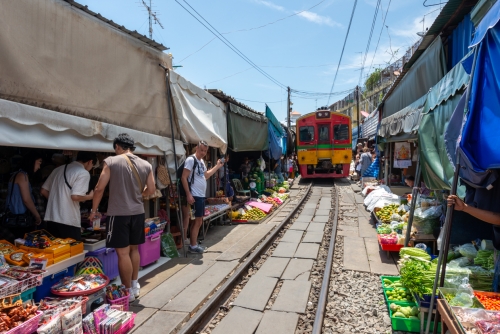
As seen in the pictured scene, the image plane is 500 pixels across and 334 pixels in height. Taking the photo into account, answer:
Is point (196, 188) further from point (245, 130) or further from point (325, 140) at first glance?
point (325, 140)

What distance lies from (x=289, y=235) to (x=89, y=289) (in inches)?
193

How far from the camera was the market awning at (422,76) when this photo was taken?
17.2 ft

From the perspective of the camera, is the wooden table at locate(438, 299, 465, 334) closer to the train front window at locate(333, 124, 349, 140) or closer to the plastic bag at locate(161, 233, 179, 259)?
the plastic bag at locate(161, 233, 179, 259)

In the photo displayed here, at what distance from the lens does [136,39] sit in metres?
4.84

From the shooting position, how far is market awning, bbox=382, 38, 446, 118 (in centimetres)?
523

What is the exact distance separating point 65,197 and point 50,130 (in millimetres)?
1042

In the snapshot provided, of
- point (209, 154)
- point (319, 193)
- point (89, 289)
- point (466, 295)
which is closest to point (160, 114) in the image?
point (89, 289)

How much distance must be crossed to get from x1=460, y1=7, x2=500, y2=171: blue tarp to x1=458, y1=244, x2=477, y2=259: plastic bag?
6.68 ft

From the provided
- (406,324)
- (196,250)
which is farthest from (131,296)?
(406,324)

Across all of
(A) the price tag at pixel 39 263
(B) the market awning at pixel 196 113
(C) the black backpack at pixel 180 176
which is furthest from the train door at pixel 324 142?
(A) the price tag at pixel 39 263

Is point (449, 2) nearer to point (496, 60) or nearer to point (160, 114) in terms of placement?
point (496, 60)

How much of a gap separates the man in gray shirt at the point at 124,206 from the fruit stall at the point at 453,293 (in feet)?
10.0

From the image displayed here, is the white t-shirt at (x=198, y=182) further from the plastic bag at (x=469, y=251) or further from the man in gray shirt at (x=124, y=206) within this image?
the plastic bag at (x=469, y=251)

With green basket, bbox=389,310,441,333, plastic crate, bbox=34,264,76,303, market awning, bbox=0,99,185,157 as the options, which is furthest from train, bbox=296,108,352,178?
plastic crate, bbox=34,264,76,303
